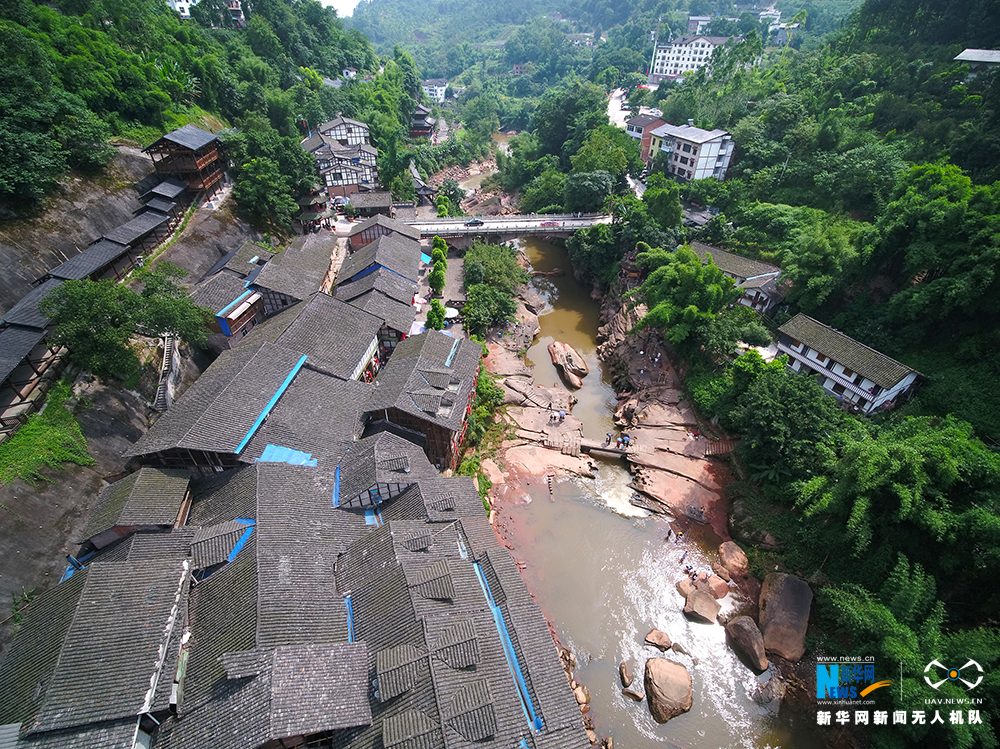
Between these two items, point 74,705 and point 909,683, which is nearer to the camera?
point 74,705

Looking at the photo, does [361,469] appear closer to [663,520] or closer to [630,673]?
[630,673]

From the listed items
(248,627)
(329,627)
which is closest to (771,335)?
(329,627)

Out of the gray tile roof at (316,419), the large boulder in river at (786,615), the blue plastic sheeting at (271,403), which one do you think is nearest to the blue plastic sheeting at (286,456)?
the gray tile roof at (316,419)

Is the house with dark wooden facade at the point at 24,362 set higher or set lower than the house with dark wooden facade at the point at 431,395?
higher

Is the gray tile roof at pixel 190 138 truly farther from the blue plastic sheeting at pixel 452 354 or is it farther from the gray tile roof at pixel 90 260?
the blue plastic sheeting at pixel 452 354

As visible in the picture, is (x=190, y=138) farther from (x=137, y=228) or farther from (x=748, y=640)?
(x=748, y=640)

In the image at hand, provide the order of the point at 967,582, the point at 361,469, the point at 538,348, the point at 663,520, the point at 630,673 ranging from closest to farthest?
the point at 967,582
the point at 630,673
the point at 361,469
the point at 663,520
the point at 538,348

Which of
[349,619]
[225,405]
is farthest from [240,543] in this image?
[225,405]
